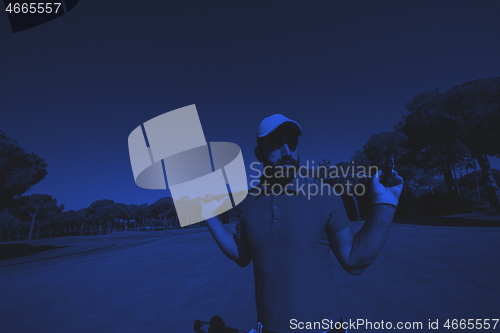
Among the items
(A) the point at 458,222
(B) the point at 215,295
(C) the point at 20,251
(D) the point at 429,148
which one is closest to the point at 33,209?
(C) the point at 20,251

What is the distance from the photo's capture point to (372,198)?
131 centimetres

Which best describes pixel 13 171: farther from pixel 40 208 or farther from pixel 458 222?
pixel 40 208

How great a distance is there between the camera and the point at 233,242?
1.76 metres

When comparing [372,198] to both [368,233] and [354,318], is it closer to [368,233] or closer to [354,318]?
[368,233]

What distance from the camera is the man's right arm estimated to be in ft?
5.53

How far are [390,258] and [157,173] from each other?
37.1 ft

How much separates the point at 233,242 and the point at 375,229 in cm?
92

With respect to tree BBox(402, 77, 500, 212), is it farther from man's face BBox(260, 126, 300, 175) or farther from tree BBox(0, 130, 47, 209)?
tree BBox(0, 130, 47, 209)

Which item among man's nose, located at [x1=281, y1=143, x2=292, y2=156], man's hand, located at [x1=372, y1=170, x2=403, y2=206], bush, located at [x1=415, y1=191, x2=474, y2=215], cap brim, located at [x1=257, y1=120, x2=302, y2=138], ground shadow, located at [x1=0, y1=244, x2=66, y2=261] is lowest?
ground shadow, located at [x1=0, y1=244, x2=66, y2=261]

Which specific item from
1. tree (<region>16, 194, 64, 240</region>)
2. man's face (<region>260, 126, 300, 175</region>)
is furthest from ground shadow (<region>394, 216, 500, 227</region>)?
tree (<region>16, 194, 64, 240</region>)

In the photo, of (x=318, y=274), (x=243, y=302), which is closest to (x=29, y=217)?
(x=243, y=302)

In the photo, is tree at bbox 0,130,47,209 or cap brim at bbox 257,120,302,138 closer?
cap brim at bbox 257,120,302,138

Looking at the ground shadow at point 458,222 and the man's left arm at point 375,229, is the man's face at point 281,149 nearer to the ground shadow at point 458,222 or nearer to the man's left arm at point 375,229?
the man's left arm at point 375,229

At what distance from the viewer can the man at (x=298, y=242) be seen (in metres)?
1.33
